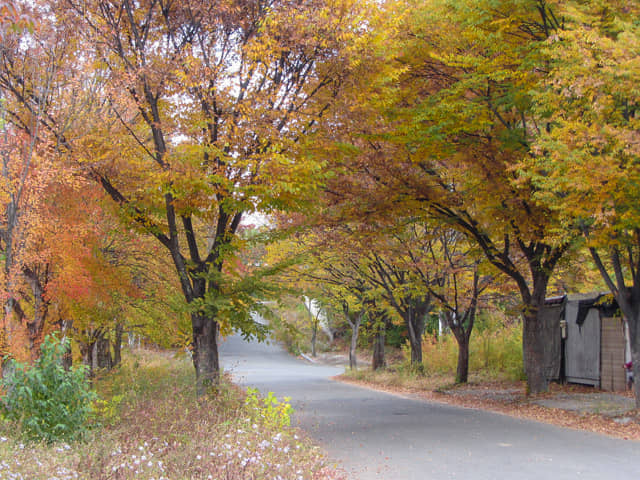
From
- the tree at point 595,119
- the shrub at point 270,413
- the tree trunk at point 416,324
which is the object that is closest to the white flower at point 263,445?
the shrub at point 270,413

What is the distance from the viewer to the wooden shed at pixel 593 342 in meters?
17.3

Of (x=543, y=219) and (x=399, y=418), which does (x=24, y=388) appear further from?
(x=543, y=219)

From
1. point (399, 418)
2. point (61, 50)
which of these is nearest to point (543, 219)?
point (399, 418)

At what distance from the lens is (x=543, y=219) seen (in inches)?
545

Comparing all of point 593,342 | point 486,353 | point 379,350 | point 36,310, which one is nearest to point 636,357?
point 593,342

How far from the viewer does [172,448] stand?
262 inches

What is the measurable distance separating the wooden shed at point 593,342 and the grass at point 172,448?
1264 cm

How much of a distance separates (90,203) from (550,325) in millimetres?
Answer: 15650

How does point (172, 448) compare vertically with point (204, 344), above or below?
below

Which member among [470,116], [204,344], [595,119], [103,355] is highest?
[470,116]

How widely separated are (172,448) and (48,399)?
168 cm

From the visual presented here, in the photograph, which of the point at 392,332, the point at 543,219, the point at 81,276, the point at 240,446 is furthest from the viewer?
the point at 392,332

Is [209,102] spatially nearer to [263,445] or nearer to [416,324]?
[263,445]

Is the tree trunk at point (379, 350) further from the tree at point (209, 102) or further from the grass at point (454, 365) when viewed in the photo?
the tree at point (209, 102)
